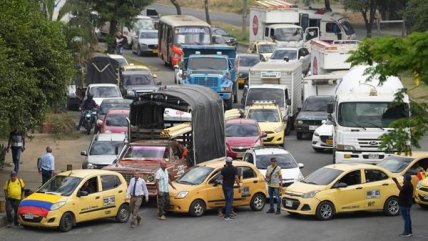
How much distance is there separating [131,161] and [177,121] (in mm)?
5698

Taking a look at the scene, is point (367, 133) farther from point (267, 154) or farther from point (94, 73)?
point (94, 73)

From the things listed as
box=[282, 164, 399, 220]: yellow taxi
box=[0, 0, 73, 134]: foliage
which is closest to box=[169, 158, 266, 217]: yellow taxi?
box=[282, 164, 399, 220]: yellow taxi

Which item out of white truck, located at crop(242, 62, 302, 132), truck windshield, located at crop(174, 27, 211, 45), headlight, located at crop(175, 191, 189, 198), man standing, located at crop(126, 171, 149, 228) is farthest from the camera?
truck windshield, located at crop(174, 27, 211, 45)

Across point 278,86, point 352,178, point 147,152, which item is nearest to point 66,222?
point 147,152

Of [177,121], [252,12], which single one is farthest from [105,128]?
[252,12]

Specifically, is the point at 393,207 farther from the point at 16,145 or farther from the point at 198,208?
the point at 16,145

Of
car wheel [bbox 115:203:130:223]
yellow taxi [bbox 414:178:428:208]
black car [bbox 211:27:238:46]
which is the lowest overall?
car wheel [bbox 115:203:130:223]

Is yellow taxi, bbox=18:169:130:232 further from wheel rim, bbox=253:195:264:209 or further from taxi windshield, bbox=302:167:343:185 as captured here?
taxi windshield, bbox=302:167:343:185

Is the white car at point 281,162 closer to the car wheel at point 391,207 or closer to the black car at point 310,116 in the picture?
the car wheel at point 391,207

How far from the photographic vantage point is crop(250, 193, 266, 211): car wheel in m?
32.7

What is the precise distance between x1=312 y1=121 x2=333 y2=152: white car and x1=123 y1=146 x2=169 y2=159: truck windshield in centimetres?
1036

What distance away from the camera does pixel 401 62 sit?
23.2 meters

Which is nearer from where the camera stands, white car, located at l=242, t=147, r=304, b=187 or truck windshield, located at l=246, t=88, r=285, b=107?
white car, located at l=242, t=147, r=304, b=187

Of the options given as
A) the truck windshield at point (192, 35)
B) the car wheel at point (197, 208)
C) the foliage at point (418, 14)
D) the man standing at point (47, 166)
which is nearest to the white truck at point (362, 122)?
the car wheel at point (197, 208)
